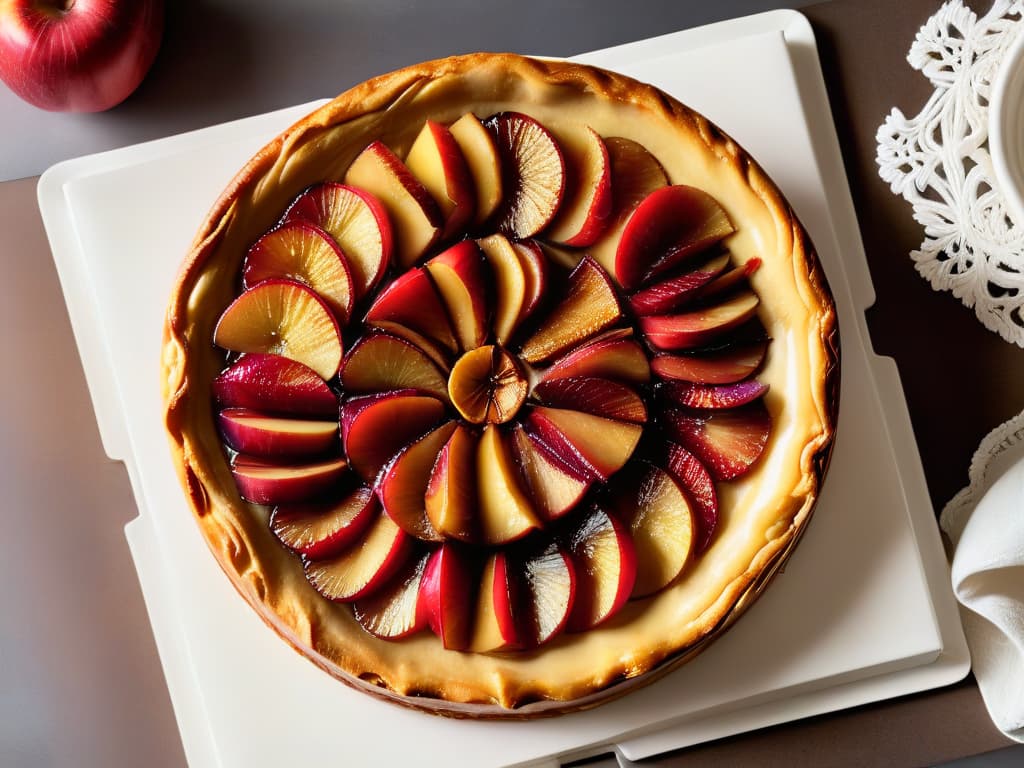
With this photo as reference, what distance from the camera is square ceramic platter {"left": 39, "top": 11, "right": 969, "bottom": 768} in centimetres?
171

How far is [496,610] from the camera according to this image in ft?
5.07

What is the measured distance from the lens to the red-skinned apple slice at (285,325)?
1609mm

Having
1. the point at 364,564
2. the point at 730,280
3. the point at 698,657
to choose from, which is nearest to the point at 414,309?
the point at 364,564

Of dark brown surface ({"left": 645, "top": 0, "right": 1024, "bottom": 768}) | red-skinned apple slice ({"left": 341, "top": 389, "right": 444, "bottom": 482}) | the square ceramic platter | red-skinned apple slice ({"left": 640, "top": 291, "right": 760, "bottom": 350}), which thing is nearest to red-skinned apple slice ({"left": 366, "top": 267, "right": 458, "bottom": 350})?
red-skinned apple slice ({"left": 341, "top": 389, "right": 444, "bottom": 482})

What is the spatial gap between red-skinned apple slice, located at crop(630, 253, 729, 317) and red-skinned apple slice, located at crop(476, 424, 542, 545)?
1.06 feet

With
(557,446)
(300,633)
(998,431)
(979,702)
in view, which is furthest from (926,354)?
(300,633)

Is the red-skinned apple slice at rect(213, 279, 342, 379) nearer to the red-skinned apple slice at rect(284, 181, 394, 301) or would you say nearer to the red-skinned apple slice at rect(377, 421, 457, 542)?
the red-skinned apple slice at rect(284, 181, 394, 301)

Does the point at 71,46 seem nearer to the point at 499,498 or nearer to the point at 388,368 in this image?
the point at 388,368

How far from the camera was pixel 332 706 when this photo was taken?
1707 mm

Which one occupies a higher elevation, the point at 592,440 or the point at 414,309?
the point at 414,309

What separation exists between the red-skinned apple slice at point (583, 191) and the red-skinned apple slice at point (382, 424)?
1.19 feet

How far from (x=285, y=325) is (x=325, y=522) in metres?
0.32

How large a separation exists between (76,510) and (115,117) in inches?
31.0

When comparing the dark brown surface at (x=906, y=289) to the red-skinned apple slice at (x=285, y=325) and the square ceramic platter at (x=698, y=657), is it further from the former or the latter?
the red-skinned apple slice at (x=285, y=325)
